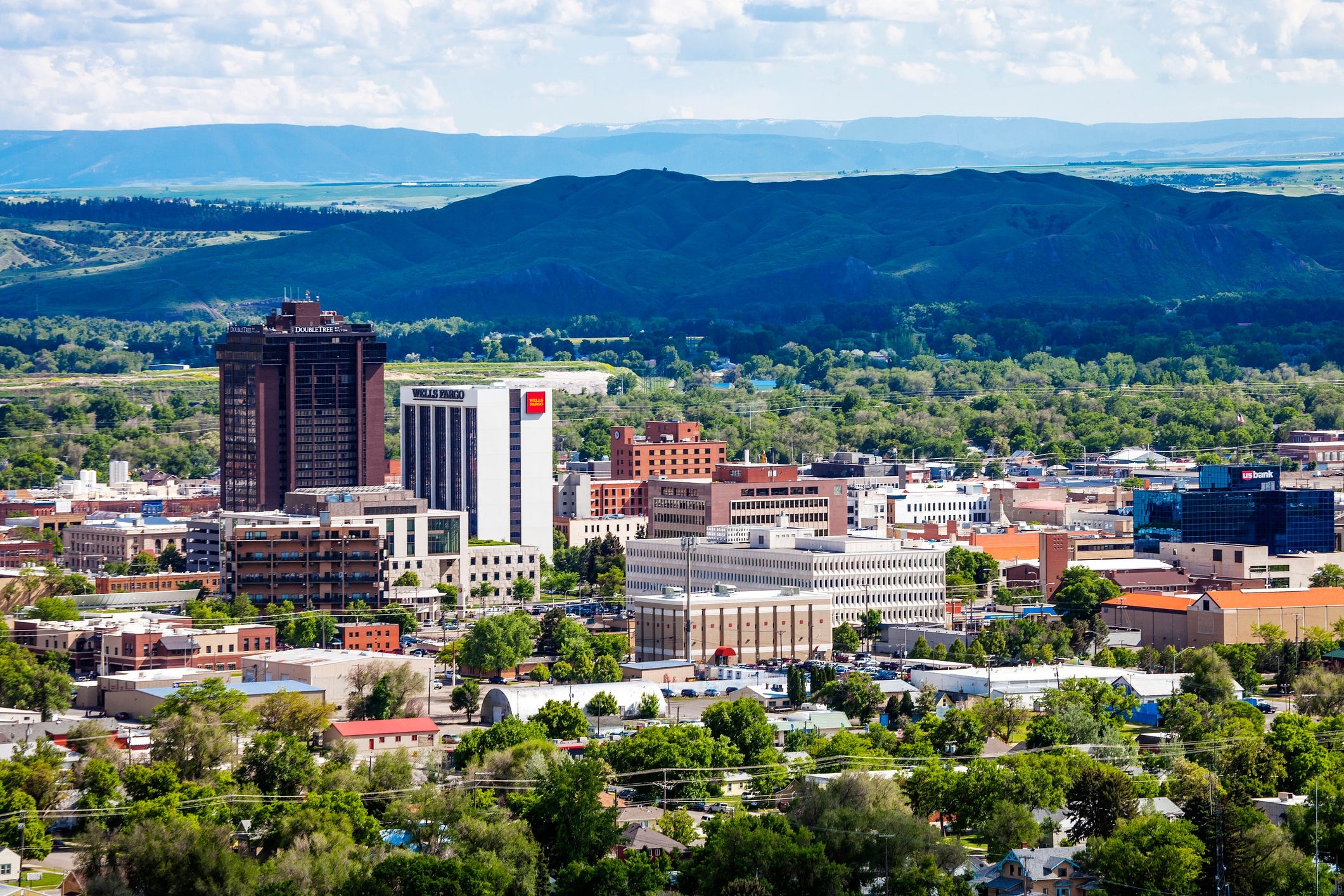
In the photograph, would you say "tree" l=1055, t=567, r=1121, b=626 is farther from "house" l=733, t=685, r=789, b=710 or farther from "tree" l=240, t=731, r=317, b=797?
"tree" l=240, t=731, r=317, b=797

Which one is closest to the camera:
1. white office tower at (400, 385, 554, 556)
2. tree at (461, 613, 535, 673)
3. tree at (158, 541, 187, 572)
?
tree at (461, 613, 535, 673)

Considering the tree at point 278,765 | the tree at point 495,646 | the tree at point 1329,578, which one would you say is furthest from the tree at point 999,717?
the tree at point 1329,578

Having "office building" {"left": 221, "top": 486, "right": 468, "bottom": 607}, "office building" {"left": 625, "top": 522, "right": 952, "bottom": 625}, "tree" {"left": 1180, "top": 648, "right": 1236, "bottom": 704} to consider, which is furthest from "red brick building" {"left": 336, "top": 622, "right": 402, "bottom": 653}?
"tree" {"left": 1180, "top": 648, "right": 1236, "bottom": 704}

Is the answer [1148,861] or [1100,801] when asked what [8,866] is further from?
[1100,801]

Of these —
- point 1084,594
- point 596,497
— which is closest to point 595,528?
point 596,497

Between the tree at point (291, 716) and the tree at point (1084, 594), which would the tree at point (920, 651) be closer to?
the tree at point (1084, 594)

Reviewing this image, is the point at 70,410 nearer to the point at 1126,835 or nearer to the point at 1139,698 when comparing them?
the point at 1139,698
